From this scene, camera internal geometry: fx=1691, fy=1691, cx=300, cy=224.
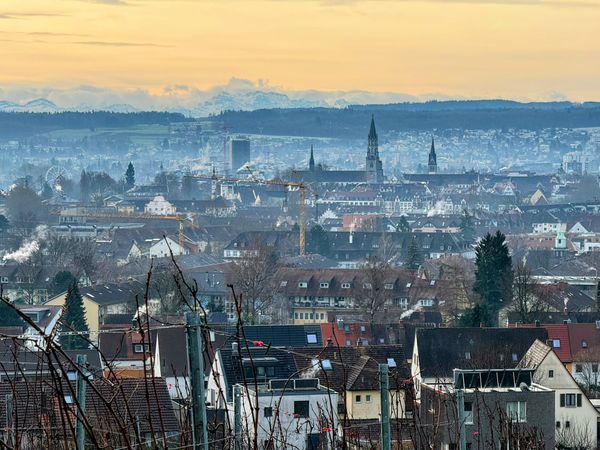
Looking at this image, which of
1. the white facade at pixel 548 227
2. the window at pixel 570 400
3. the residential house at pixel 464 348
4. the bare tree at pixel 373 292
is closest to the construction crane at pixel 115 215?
the white facade at pixel 548 227

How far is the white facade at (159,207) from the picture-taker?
8880 centimetres

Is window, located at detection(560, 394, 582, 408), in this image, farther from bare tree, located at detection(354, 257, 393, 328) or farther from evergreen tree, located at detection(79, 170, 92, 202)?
evergreen tree, located at detection(79, 170, 92, 202)

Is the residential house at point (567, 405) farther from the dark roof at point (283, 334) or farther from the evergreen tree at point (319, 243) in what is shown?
the evergreen tree at point (319, 243)

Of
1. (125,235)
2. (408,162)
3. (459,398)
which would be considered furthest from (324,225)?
(408,162)

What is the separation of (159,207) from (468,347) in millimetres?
70409

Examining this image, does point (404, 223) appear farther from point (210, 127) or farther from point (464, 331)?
point (210, 127)

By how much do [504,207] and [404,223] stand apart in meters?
27.8

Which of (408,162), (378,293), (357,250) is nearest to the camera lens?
(378,293)

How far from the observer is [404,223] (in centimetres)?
6844

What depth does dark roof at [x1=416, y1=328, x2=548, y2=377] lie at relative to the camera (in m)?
20.5

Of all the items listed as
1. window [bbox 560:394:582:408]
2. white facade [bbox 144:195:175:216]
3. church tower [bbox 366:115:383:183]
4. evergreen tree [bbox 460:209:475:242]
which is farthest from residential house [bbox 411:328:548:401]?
church tower [bbox 366:115:383:183]

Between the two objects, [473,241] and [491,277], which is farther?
[473,241]

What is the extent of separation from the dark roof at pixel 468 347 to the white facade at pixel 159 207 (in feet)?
218

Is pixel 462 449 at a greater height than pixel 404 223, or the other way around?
pixel 462 449
